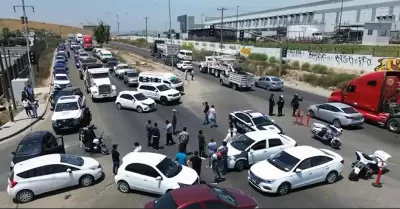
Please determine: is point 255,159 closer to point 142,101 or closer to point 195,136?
point 195,136

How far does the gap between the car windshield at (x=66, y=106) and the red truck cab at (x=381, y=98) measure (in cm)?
1915

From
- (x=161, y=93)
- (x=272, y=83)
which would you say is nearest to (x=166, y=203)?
(x=161, y=93)

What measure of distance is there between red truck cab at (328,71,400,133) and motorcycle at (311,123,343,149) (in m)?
4.99

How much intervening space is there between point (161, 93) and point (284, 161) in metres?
15.8

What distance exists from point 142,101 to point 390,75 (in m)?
17.0

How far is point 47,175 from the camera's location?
462 inches

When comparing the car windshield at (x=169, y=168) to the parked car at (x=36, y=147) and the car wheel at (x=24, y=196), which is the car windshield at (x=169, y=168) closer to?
the car wheel at (x=24, y=196)

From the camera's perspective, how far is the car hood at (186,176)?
11.5 m

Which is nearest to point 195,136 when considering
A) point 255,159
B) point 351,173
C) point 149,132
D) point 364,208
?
point 149,132

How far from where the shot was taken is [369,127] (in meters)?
21.0

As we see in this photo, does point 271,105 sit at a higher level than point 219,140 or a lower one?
higher

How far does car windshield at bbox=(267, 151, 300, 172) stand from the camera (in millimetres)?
12139

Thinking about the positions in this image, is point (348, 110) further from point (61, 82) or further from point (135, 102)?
point (61, 82)

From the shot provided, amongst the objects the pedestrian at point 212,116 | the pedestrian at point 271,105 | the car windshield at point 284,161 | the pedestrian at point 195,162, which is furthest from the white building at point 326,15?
the pedestrian at point 195,162
